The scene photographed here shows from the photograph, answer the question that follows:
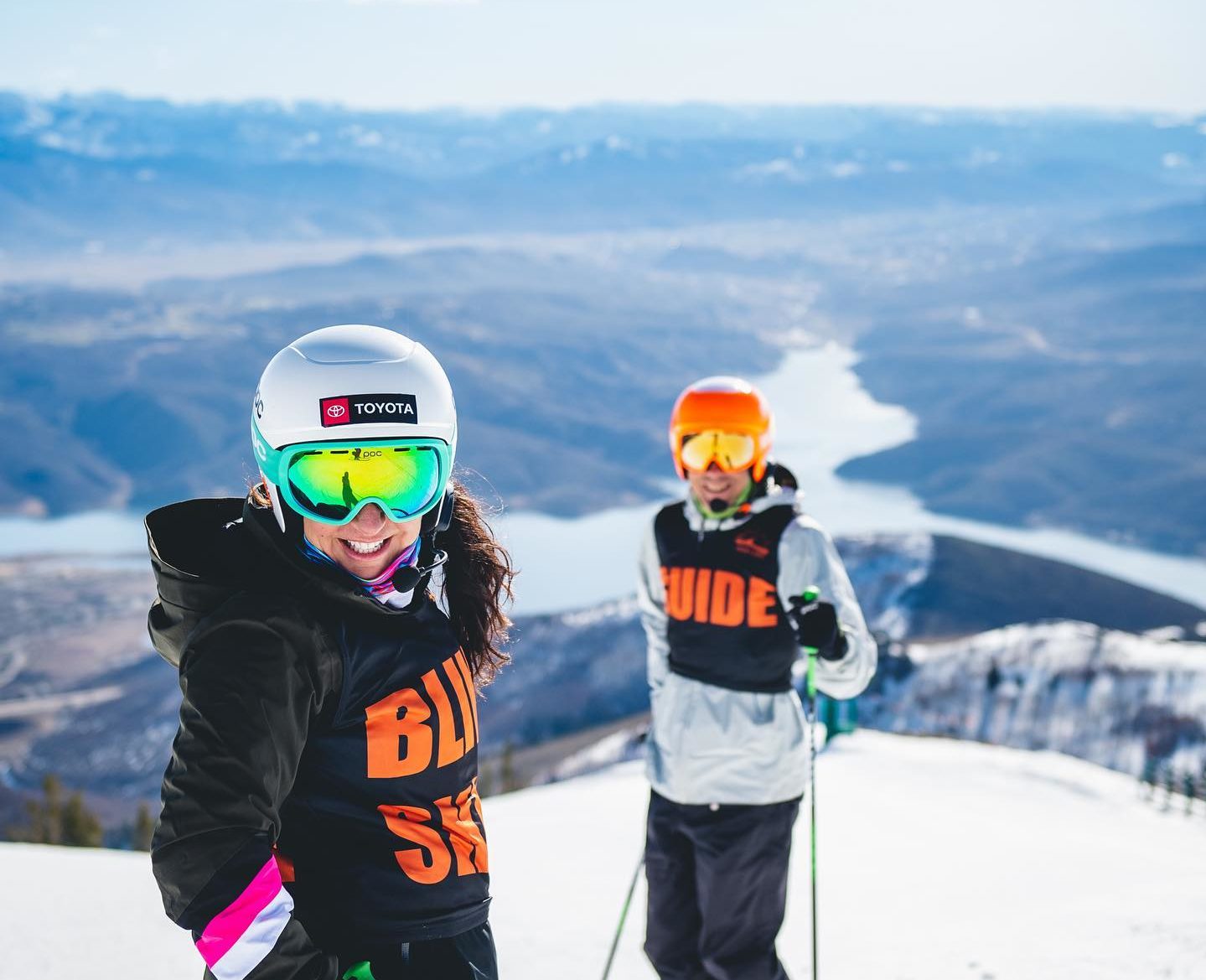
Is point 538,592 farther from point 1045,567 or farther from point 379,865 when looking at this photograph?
point 379,865

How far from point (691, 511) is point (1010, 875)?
333 centimetres

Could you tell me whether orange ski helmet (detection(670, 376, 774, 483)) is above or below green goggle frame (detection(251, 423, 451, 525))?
below

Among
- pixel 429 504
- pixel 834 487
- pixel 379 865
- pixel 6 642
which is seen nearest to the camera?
pixel 379 865

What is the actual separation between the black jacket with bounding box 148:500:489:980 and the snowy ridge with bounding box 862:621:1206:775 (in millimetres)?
46518

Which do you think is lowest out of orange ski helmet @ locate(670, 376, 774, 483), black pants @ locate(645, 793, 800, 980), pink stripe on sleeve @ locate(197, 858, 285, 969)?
black pants @ locate(645, 793, 800, 980)

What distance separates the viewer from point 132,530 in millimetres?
189750

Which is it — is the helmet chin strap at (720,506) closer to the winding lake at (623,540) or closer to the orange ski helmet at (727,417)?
the orange ski helmet at (727,417)

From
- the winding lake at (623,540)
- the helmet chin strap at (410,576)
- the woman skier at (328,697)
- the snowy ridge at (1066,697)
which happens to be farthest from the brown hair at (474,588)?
the winding lake at (623,540)

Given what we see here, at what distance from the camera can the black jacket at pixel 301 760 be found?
191 centimetres

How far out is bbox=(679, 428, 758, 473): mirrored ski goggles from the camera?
4578 mm

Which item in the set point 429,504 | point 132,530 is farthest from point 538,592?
point 429,504

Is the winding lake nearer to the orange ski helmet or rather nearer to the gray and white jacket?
the orange ski helmet

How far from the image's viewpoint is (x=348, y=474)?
7.68 ft

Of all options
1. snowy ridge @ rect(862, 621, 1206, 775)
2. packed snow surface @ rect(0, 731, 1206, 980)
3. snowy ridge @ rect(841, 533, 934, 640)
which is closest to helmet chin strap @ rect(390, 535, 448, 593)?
packed snow surface @ rect(0, 731, 1206, 980)
